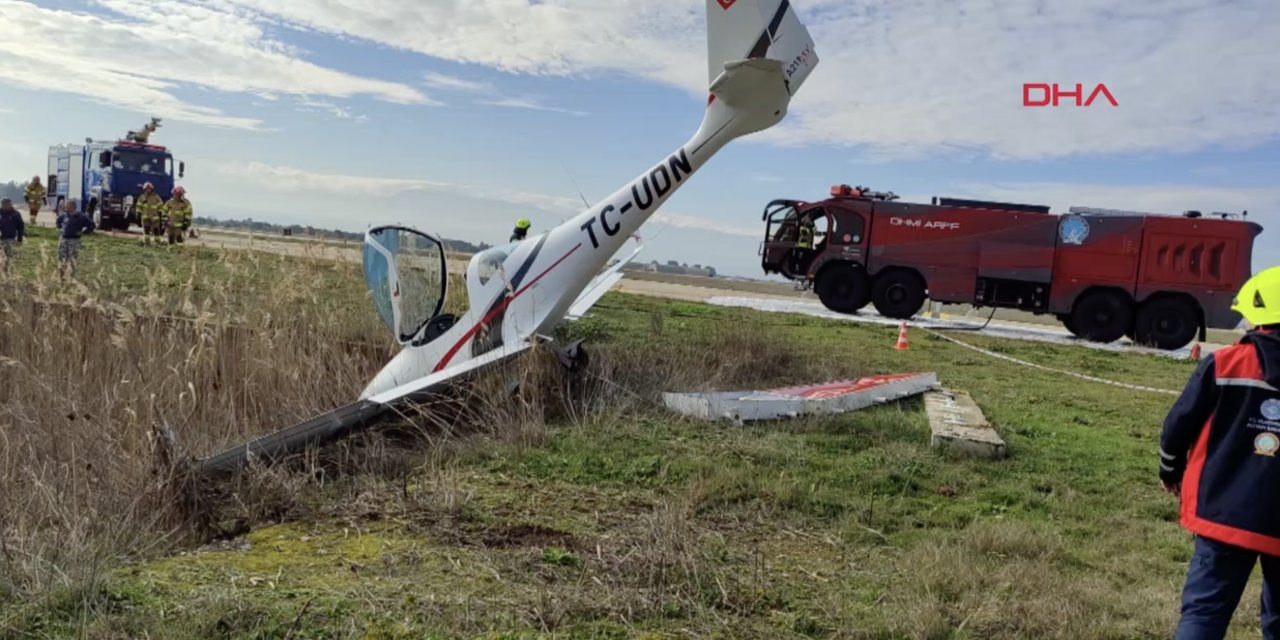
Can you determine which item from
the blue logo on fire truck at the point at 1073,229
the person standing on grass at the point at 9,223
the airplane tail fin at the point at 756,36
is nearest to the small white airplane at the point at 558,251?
the airplane tail fin at the point at 756,36

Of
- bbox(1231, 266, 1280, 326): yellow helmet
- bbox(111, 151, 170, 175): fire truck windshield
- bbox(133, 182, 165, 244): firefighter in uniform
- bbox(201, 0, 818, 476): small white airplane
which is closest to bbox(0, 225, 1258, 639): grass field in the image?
bbox(201, 0, 818, 476): small white airplane

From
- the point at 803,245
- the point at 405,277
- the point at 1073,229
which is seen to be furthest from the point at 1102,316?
the point at 405,277

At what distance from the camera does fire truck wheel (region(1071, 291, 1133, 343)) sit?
1853 cm

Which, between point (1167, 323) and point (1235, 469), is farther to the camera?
point (1167, 323)

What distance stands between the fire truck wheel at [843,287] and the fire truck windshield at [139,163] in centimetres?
2022

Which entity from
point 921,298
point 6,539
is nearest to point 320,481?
point 6,539

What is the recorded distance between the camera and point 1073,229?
61.7 ft

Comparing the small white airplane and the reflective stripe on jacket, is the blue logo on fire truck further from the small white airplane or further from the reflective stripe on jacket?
the reflective stripe on jacket

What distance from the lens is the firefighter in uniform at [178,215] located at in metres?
19.2

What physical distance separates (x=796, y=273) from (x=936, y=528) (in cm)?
1627

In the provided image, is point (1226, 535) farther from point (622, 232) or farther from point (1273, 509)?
point (622, 232)

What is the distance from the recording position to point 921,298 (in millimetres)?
19781

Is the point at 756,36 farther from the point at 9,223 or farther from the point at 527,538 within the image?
the point at 9,223

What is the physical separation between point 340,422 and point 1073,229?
16709 millimetres
